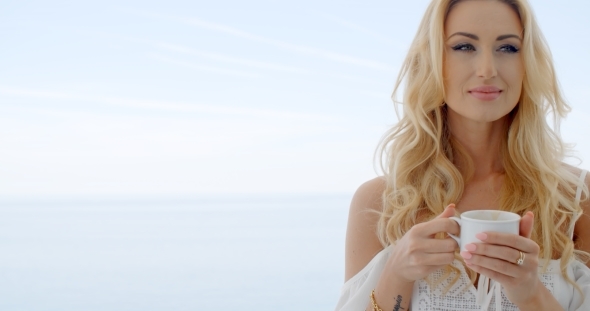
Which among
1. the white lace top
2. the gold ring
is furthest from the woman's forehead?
the gold ring

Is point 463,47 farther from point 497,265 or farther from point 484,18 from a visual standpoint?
point 497,265

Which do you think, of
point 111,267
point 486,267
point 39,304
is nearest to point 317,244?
point 111,267

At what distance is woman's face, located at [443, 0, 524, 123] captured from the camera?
158cm

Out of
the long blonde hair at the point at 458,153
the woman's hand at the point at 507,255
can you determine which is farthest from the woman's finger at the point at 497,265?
the long blonde hair at the point at 458,153

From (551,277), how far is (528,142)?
1.38 ft

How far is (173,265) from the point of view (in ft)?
28.1

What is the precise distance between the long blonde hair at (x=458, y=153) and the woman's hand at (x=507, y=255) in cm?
43

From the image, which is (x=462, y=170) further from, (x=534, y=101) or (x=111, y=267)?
(x=111, y=267)

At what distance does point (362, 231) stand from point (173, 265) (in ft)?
23.9

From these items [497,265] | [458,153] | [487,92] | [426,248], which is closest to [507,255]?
[497,265]

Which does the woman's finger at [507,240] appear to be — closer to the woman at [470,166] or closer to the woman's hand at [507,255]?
the woman's hand at [507,255]

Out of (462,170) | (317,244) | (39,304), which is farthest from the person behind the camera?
(317,244)

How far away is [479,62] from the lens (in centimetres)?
159

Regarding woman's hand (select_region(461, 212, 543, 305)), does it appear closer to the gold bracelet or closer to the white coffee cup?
the white coffee cup
